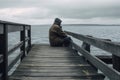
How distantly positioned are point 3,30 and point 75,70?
102 inches

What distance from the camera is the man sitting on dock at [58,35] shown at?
14.3 meters

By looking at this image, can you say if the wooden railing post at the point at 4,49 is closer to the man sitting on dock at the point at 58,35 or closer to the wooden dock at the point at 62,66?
the wooden dock at the point at 62,66

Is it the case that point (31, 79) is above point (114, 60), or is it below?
below

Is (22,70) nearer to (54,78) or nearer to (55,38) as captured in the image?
(54,78)

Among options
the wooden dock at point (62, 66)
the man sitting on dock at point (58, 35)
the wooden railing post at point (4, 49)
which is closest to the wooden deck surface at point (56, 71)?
the wooden dock at point (62, 66)

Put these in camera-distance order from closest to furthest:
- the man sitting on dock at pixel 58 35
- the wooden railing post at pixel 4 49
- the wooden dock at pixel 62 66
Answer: the wooden dock at pixel 62 66, the wooden railing post at pixel 4 49, the man sitting on dock at pixel 58 35

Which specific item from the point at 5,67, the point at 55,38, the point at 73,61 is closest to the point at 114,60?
the point at 5,67

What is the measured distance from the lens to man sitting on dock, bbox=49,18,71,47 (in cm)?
1429

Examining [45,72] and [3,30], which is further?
[45,72]

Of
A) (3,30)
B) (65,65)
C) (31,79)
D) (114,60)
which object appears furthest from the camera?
(65,65)

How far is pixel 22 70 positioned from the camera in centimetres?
773

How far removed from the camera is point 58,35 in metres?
14.5

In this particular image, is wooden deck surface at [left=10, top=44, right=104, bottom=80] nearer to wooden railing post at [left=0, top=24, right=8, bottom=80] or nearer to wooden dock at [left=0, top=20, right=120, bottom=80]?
wooden dock at [left=0, top=20, right=120, bottom=80]

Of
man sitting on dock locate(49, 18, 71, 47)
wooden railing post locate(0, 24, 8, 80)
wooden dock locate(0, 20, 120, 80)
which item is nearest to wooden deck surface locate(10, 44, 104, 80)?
wooden dock locate(0, 20, 120, 80)
